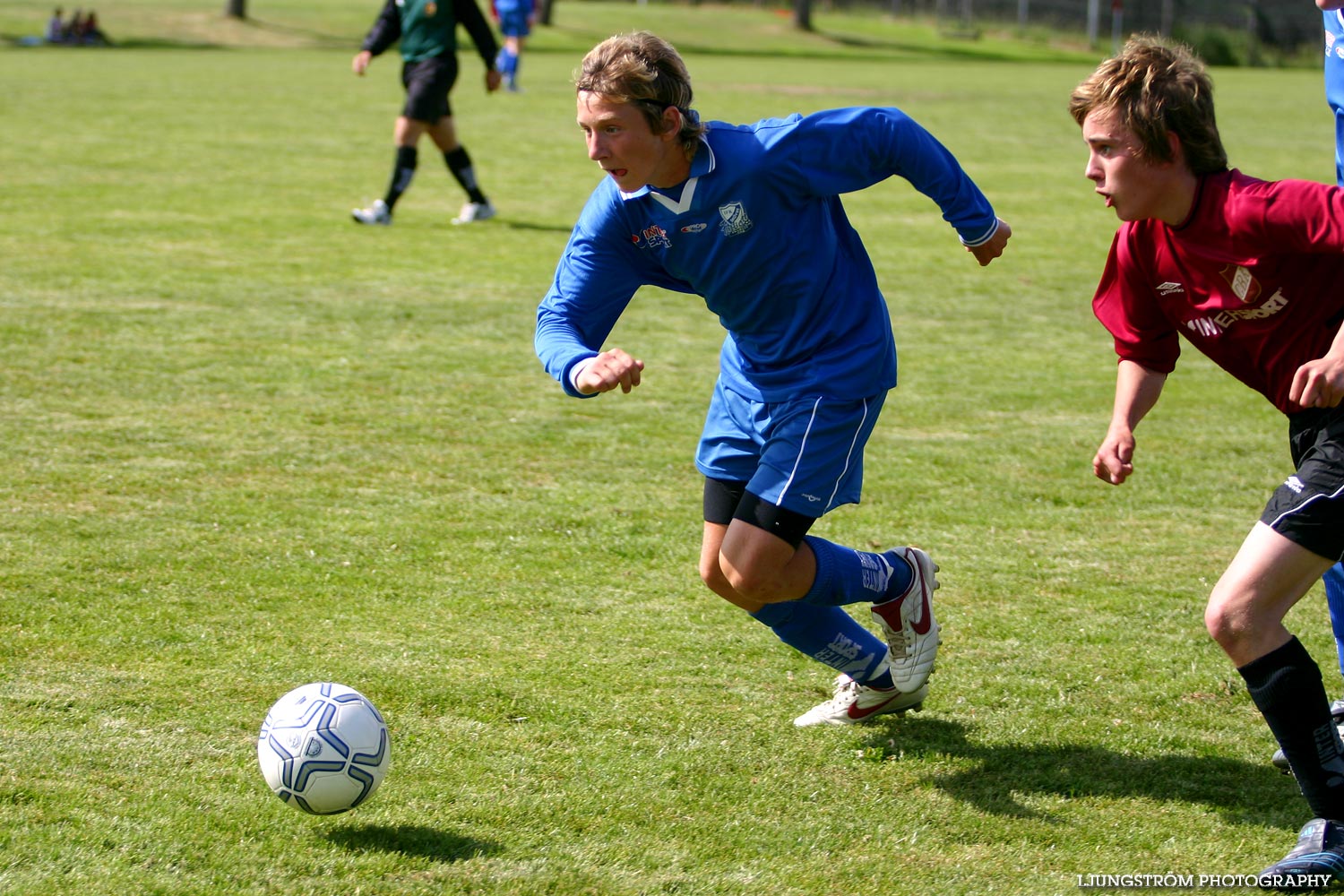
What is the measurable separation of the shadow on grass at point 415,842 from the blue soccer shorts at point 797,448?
1.18 m

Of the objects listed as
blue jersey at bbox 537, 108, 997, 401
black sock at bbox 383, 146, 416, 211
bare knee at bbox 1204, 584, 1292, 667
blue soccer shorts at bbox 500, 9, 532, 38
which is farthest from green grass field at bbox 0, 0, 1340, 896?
blue soccer shorts at bbox 500, 9, 532, 38

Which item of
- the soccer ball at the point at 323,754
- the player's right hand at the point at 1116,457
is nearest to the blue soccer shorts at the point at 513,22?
the player's right hand at the point at 1116,457

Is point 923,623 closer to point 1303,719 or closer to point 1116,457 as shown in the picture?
point 1116,457

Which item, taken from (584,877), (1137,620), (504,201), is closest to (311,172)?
(504,201)

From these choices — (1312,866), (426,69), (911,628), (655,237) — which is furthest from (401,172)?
(1312,866)

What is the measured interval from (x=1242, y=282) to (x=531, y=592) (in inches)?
105

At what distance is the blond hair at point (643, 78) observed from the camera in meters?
3.75

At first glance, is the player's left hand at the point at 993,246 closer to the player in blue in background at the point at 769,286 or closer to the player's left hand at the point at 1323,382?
the player in blue in background at the point at 769,286

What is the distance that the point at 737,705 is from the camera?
4344 mm

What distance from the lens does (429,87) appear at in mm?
12141

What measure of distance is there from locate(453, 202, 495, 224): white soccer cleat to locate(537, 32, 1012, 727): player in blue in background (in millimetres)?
8972

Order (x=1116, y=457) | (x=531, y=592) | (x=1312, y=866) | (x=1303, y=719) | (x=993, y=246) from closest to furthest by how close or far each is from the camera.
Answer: (x=1312, y=866) → (x=1303, y=719) → (x=1116, y=457) → (x=993, y=246) → (x=531, y=592)

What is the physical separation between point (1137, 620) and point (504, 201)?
32.9ft

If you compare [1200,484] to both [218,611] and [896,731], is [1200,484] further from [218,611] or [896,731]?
[218,611]
